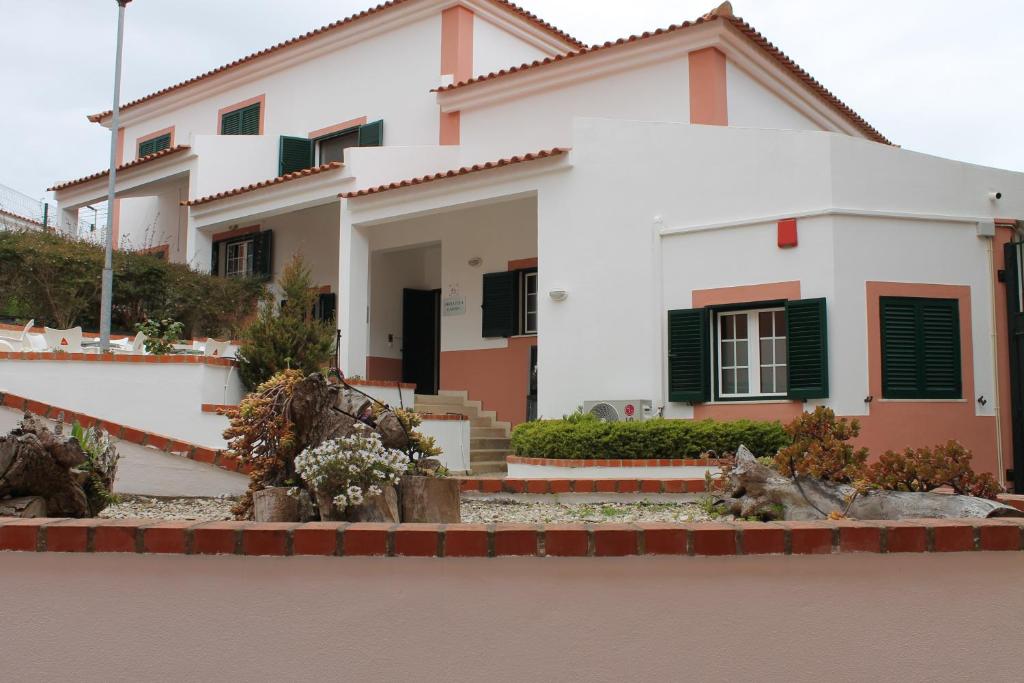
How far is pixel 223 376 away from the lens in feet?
38.8

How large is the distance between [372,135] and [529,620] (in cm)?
1528

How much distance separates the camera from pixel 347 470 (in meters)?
4.55

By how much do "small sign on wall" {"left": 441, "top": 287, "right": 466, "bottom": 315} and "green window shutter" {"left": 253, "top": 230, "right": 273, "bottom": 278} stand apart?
4.88 metres

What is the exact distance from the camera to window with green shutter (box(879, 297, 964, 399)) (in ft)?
36.5

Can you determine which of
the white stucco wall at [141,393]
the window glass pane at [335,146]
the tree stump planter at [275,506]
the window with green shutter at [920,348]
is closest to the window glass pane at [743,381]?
the window with green shutter at [920,348]

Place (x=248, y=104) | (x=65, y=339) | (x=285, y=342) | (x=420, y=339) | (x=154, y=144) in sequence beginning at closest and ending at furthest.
→ (x=285, y=342), (x=65, y=339), (x=420, y=339), (x=248, y=104), (x=154, y=144)

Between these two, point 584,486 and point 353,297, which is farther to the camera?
point 353,297

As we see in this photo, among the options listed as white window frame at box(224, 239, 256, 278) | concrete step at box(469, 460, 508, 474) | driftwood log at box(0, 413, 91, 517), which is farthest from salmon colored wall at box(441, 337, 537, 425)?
driftwood log at box(0, 413, 91, 517)

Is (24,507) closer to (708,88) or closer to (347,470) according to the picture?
(347,470)

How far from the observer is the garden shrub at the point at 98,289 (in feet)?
55.2

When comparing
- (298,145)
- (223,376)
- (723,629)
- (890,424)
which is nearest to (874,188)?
(890,424)

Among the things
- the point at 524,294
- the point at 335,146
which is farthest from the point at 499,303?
the point at 335,146

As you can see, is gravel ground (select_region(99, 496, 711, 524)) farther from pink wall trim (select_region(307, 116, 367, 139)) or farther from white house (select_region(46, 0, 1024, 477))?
pink wall trim (select_region(307, 116, 367, 139))

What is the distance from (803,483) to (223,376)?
8.27 m
